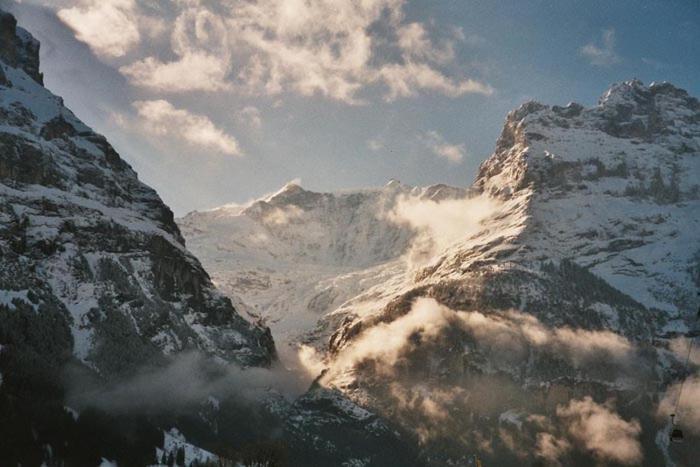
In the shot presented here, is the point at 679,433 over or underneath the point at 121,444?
over

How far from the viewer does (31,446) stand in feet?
502

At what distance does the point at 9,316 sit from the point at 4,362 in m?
24.0

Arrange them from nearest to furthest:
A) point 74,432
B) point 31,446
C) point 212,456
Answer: point 31,446 → point 74,432 → point 212,456

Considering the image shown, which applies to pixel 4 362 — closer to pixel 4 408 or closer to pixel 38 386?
pixel 38 386

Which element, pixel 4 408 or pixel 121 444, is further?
pixel 121 444

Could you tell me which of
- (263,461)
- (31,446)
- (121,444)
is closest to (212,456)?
(263,461)

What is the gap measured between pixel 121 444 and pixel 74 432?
40.6 feet

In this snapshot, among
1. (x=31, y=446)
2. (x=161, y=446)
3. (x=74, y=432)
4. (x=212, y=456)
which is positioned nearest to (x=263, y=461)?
(x=212, y=456)

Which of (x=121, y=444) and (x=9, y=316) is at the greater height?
(x=9, y=316)

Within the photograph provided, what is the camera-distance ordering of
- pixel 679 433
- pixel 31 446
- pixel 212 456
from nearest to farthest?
pixel 679 433 < pixel 31 446 < pixel 212 456

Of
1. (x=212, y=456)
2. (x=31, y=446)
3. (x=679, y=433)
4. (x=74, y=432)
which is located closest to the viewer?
(x=679, y=433)

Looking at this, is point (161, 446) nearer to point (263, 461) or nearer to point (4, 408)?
point (263, 461)

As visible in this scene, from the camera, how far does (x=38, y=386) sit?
179 metres

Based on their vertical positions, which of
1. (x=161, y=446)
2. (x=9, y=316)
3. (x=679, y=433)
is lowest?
(x=161, y=446)
